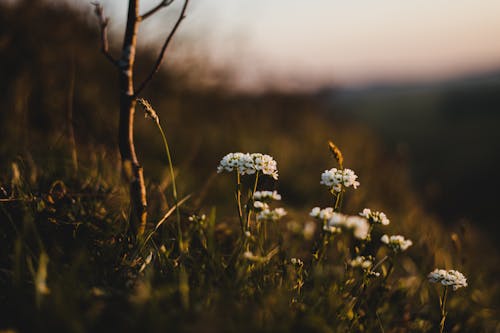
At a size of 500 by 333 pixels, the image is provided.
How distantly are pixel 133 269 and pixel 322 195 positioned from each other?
160 inches

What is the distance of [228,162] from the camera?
191cm

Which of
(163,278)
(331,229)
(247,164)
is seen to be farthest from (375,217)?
(163,278)

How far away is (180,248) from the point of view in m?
1.86

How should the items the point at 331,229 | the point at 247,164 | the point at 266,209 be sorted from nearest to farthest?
the point at 331,229 < the point at 266,209 < the point at 247,164

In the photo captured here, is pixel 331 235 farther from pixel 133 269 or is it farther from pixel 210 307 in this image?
pixel 133 269

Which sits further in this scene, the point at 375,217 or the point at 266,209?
the point at 375,217

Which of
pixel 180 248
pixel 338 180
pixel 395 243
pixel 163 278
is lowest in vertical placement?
pixel 163 278

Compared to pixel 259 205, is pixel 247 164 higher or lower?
higher

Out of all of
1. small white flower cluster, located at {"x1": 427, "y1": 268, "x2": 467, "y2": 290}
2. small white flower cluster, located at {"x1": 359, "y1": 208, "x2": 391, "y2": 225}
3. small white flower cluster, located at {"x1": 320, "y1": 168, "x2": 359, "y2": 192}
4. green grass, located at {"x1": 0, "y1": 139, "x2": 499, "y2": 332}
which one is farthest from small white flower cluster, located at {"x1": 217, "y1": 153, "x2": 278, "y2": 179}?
small white flower cluster, located at {"x1": 427, "y1": 268, "x2": 467, "y2": 290}

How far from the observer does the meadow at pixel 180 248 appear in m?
1.57

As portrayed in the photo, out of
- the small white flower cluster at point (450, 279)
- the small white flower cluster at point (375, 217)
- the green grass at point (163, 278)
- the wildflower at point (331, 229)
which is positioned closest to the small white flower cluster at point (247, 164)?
the green grass at point (163, 278)

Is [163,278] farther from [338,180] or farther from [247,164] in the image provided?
[338,180]

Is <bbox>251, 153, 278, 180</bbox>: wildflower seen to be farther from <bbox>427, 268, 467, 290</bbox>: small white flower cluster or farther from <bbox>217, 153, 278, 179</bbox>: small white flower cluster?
<bbox>427, 268, 467, 290</bbox>: small white flower cluster

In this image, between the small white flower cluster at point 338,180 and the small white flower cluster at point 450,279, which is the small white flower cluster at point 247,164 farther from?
the small white flower cluster at point 450,279
